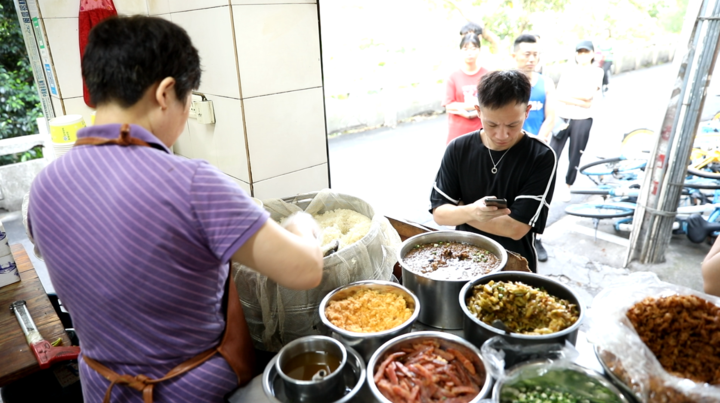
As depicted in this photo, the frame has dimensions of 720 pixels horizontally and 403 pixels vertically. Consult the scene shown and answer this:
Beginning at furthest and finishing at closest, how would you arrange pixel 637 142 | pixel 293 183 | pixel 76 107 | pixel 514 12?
pixel 514 12 < pixel 637 142 < pixel 76 107 < pixel 293 183

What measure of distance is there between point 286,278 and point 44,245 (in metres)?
0.63

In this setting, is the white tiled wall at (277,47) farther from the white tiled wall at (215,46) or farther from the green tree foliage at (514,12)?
the green tree foliage at (514,12)

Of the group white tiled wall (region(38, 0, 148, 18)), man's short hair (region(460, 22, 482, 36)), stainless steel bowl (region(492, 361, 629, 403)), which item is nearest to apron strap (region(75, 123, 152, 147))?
stainless steel bowl (region(492, 361, 629, 403))

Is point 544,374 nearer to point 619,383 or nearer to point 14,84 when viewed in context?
point 619,383

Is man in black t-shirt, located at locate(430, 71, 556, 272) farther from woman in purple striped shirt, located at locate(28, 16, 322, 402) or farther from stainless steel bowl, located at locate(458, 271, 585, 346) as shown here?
woman in purple striped shirt, located at locate(28, 16, 322, 402)

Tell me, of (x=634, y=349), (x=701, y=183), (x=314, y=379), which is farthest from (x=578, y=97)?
(x=314, y=379)

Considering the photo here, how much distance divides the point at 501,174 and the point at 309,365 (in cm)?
140

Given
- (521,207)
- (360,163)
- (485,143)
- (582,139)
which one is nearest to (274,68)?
(485,143)

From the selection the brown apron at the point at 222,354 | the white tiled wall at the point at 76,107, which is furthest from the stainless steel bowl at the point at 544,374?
the white tiled wall at the point at 76,107

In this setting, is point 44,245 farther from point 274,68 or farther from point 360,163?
point 360,163

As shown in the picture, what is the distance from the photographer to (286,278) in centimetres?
115

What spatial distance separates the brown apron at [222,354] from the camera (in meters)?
1.07

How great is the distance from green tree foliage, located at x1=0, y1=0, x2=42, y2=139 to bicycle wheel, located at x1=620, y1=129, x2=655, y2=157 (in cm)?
860

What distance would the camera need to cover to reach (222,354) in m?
1.28
